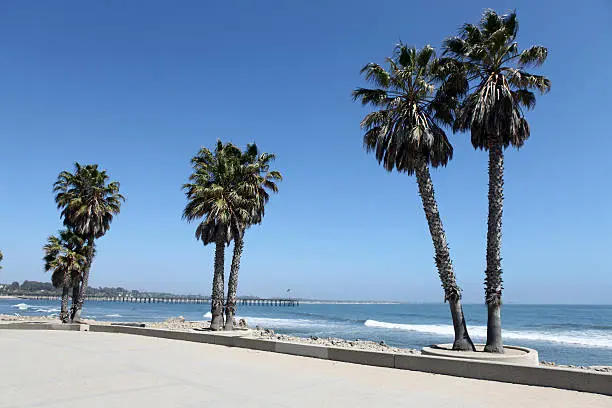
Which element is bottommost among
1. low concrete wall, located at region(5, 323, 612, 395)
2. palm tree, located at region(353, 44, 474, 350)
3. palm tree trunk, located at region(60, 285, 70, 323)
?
palm tree trunk, located at region(60, 285, 70, 323)

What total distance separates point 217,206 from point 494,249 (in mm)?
13638

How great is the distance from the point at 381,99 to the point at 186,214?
510 inches

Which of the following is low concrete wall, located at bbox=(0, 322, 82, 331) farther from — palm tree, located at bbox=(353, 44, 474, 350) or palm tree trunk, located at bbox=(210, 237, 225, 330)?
palm tree, located at bbox=(353, 44, 474, 350)

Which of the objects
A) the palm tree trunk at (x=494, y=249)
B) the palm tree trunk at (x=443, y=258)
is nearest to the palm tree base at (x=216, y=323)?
the palm tree trunk at (x=443, y=258)

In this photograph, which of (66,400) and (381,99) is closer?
(66,400)

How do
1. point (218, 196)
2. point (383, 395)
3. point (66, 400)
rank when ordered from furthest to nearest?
point (218, 196) < point (383, 395) < point (66, 400)

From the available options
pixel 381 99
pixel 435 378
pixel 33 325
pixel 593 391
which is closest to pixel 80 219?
pixel 33 325

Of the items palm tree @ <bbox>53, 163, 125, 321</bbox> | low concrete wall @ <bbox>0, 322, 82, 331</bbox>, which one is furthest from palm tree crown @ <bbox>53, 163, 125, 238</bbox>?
low concrete wall @ <bbox>0, 322, 82, 331</bbox>

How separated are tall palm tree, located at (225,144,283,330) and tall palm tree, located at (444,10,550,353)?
12091mm

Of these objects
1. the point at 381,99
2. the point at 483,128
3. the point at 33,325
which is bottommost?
the point at 33,325

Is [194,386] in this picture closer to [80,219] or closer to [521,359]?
[521,359]

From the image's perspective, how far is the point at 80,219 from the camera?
30.7 m

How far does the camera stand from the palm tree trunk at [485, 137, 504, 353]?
13703 mm

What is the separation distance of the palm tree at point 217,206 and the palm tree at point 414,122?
940 centimetres
